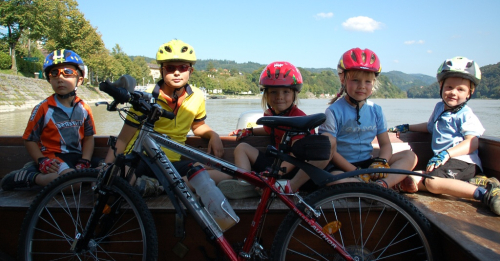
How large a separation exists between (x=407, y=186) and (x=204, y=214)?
1.86 meters

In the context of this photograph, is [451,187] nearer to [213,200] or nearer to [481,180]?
[481,180]

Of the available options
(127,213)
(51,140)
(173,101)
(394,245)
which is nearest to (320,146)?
(394,245)

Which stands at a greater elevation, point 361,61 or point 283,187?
point 361,61

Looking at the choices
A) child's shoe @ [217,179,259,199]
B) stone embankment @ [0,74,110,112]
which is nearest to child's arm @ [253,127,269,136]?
child's shoe @ [217,179,259,199]

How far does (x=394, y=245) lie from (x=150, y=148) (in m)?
1.91

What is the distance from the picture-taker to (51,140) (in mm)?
3475

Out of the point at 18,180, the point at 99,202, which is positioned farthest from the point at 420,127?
the point at 18,180

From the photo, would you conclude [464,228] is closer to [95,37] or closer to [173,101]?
[173,101]

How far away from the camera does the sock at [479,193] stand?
2.81 meters

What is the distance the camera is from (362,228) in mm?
2584

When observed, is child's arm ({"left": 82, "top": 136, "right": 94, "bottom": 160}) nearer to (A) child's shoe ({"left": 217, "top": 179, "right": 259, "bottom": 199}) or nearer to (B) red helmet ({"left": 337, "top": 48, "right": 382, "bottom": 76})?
(A) child's shoe ({"left": 217, "top": 179, "right": 259, "bottom": 199})

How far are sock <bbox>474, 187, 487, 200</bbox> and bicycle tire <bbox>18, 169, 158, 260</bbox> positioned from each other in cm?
255

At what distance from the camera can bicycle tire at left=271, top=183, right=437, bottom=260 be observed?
2236 millimetres

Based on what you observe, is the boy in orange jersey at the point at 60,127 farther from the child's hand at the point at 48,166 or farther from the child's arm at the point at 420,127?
the child's arm at the point at 420,127
